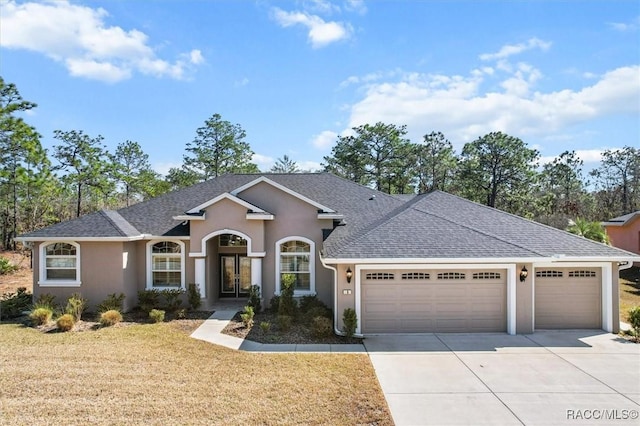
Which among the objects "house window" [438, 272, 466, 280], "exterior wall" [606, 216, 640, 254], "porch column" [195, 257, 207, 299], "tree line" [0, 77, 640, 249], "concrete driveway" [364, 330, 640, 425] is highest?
"tree line" [0, 77, 640, 249]

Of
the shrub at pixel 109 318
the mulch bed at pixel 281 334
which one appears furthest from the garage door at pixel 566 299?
the shrub at pixel 109 318

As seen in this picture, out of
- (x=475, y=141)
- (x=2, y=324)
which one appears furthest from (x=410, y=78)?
(x=475, y=141)

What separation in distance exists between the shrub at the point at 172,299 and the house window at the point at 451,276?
1034cm

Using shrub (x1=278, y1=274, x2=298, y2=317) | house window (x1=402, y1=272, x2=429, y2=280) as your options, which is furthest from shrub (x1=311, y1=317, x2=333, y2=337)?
house window (x1=402, y1=272, x2=429, y2=280)

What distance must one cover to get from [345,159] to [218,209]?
2763 cm

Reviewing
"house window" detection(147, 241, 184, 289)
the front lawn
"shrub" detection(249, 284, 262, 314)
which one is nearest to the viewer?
the front lawn

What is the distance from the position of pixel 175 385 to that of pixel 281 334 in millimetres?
4462

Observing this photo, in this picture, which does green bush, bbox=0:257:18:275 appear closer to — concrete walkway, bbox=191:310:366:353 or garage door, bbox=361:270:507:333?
concrete walkway, bbox=191:310:366:353

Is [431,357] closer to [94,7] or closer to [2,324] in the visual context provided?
[2,324]

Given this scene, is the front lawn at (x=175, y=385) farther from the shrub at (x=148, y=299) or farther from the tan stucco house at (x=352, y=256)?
the shrub at (x=148, y=299)

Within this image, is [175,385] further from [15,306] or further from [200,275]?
[15,306]

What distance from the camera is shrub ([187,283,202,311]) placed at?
15.6 meters

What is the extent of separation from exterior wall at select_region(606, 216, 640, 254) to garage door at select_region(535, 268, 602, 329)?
20.0m

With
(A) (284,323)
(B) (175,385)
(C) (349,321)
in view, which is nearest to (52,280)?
(A) (284,323)
